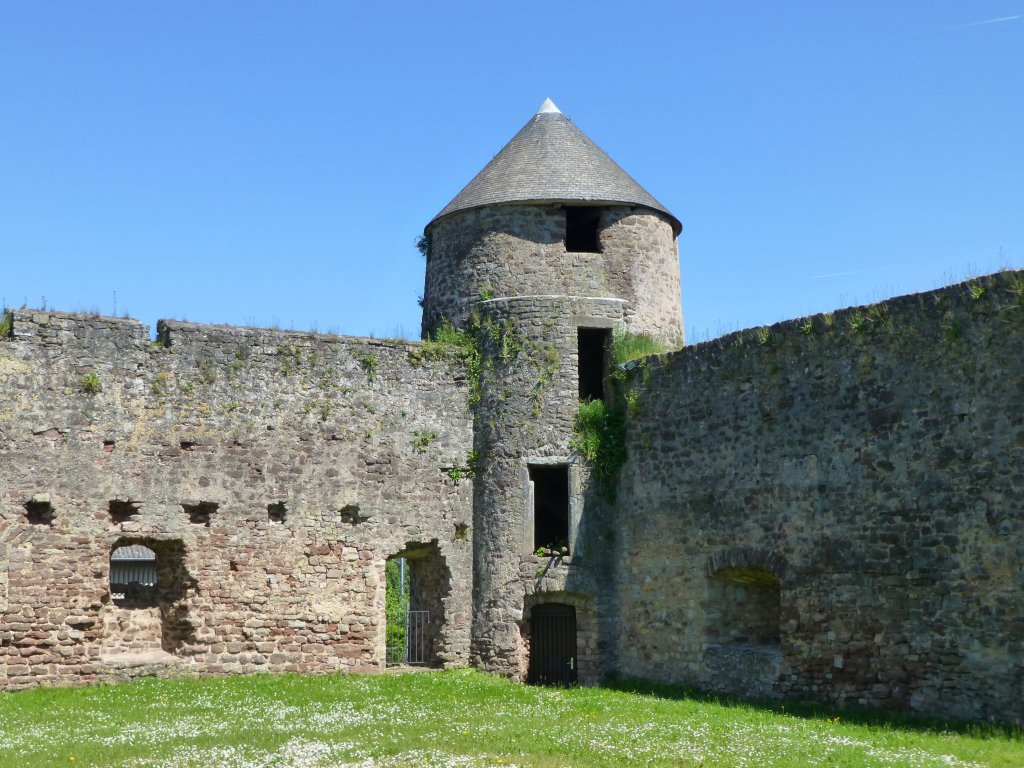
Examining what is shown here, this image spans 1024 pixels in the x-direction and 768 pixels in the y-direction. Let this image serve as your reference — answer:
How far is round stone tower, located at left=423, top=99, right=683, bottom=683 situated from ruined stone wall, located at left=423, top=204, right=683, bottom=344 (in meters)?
0.02

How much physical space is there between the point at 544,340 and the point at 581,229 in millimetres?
3125

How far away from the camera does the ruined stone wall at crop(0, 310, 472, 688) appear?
1673cm

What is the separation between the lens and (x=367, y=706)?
15.5m

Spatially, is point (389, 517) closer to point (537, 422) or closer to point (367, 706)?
point (537, 422)

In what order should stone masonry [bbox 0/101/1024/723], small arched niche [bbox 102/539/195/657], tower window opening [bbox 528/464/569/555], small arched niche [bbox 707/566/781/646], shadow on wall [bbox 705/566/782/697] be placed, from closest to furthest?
stone masonry [bbox 0/101/1024/723] → shadow on wall [bbox 705/566/782/697] → small arched niche [bbox 707/566/781/646] → small arched niche [bbox 102/539/195/657] → tower window opening [bbox 528/464/569/555]

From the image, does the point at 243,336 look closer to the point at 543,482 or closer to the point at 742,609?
the point at 543,482

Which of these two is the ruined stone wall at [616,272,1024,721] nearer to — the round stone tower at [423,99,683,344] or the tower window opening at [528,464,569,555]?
the round stone tower at [423,99,683,344]

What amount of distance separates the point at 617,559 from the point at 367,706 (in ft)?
16.2

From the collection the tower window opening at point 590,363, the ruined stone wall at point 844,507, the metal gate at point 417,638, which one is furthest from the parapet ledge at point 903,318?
the metal gate at point 417,638

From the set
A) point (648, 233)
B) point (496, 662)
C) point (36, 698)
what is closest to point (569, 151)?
point (648, 233)

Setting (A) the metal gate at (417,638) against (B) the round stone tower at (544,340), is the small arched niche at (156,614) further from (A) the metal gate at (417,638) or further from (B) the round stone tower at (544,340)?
(B) the round stone tower at (544,340)

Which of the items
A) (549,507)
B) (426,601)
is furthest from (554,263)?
(426,601)

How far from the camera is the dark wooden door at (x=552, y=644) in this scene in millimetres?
19938

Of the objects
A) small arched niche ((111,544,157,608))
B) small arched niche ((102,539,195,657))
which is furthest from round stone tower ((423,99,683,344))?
small arched niche ((111,544,157,608))
